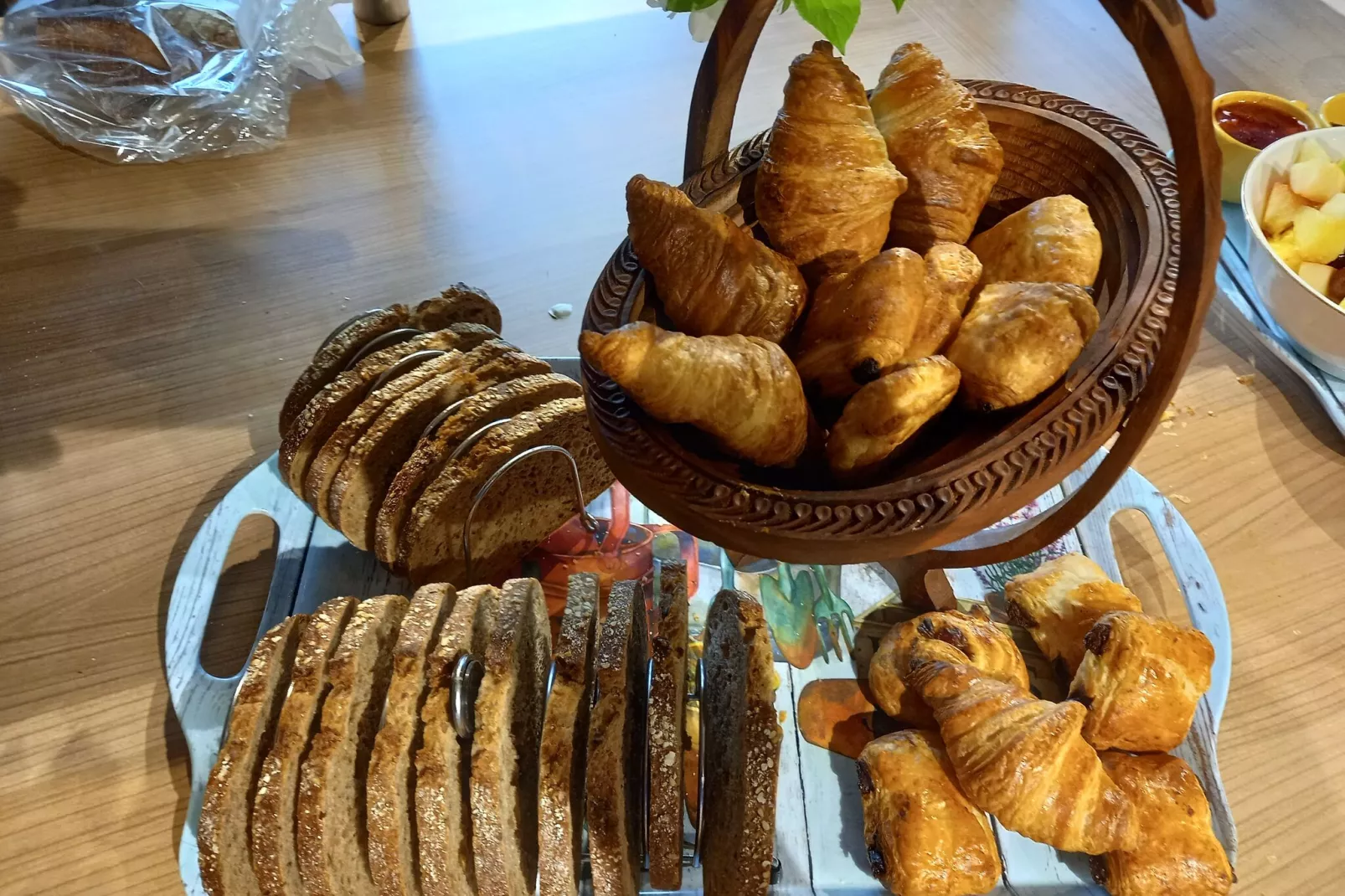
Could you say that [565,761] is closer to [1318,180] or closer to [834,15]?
[834,15]

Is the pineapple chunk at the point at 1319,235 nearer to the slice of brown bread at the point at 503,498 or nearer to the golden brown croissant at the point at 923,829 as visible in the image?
the golden brown croissant at the point at 923,829

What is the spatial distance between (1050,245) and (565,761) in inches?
27.1

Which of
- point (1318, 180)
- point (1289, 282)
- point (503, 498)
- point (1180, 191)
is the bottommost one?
point (503, 498)

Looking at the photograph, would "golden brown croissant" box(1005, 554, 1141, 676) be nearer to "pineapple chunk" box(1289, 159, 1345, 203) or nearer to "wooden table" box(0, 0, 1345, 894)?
"wooden table" box(0, 0, 1345, 894)

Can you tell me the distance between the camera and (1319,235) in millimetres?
1459

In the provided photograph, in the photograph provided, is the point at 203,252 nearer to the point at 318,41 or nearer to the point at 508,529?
the point at 318,41

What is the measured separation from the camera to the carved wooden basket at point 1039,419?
67 cm

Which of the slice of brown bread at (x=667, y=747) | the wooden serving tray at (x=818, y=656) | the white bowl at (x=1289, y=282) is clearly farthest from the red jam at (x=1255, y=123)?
the slice of brown bread at (x=667, y=747)

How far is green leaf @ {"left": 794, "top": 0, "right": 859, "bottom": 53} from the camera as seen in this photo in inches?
29.4

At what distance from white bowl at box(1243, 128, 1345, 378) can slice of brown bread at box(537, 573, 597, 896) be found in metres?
1.26

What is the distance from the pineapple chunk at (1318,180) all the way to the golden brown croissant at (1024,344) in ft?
3.55

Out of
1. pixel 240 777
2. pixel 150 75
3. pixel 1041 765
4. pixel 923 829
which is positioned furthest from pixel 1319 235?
pixel 150 75

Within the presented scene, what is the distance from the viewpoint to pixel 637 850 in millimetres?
1031

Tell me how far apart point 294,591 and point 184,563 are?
0.17 metres
